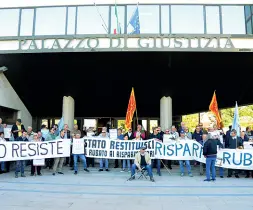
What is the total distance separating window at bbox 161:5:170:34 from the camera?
51.4 ft

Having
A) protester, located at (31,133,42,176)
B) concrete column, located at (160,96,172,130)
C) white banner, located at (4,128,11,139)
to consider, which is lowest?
protester, located at (31,133,42,176)

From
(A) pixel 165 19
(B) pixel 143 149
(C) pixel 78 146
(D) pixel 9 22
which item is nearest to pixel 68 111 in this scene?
(D) pixel 9 22

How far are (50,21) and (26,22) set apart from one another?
140cm

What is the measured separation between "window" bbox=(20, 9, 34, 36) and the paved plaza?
343 inches

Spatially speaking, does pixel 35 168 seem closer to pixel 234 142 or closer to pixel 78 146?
pixel 78 146

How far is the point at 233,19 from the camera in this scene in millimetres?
15805

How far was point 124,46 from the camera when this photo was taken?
13820mm

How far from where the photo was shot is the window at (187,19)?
15.5 meters

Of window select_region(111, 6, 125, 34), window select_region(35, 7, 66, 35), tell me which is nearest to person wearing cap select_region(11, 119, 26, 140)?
window select_region(35, 7, 66, 35)

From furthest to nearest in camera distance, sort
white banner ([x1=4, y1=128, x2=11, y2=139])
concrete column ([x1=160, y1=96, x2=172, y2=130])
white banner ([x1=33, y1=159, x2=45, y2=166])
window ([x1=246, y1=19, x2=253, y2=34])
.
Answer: concrete column ([x1=160, y1=96, x2=172, y2=130]) < window ([x1=246, y1=19, x2=253, y2=34]) < white banner ([x1=4, y1=128, x2=11, y2=139]) < white banner ([x1=33, y1=159, x2=45, y2=166])

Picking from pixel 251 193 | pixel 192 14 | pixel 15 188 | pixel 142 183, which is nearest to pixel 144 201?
pixel 142 183

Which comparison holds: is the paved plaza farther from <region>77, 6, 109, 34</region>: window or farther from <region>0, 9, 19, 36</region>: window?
<region>0, 9, 19, 36</region>: window

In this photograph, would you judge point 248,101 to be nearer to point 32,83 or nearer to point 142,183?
point 142,183

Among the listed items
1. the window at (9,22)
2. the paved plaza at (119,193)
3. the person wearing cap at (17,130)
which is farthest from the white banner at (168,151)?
the window at (9,22)
